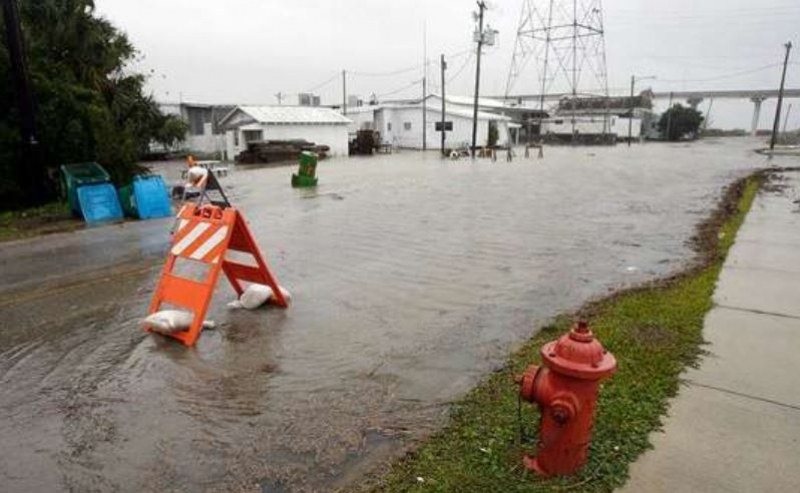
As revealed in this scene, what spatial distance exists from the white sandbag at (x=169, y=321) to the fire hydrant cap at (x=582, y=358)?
3745 mm

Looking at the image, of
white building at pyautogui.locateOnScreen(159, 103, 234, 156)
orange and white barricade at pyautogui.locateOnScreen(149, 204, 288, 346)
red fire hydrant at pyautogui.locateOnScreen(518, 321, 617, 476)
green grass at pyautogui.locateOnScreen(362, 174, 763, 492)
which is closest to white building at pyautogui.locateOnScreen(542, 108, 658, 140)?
white building at pyautogui.locateOnScreen(159, 103, 234, 156)

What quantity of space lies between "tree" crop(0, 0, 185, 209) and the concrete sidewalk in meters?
14.0

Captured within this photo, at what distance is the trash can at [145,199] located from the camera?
1342 cm

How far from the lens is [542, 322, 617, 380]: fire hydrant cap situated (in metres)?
2.93

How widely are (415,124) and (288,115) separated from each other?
55.6 ft

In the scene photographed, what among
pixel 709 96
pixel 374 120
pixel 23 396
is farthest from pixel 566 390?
pixel 709 96

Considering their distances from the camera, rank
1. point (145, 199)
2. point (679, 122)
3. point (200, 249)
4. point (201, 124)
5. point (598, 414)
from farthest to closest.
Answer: point (679, 122)
point (201, 124)
point (145, 199)
point (200, 249)
point (598, 414)

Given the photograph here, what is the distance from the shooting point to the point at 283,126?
139ft

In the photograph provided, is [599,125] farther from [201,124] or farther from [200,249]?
[200,249]

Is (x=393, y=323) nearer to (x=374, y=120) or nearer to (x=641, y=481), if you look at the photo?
(x=641, y=481)

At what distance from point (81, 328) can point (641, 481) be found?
5.24m

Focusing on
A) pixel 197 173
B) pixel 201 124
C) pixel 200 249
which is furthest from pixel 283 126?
pixel 200 249

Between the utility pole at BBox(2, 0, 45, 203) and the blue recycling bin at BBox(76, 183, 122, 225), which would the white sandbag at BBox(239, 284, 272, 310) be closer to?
the blue recycling bin at BBox(76, 183, 122, 225)

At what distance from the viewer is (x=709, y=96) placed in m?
116
